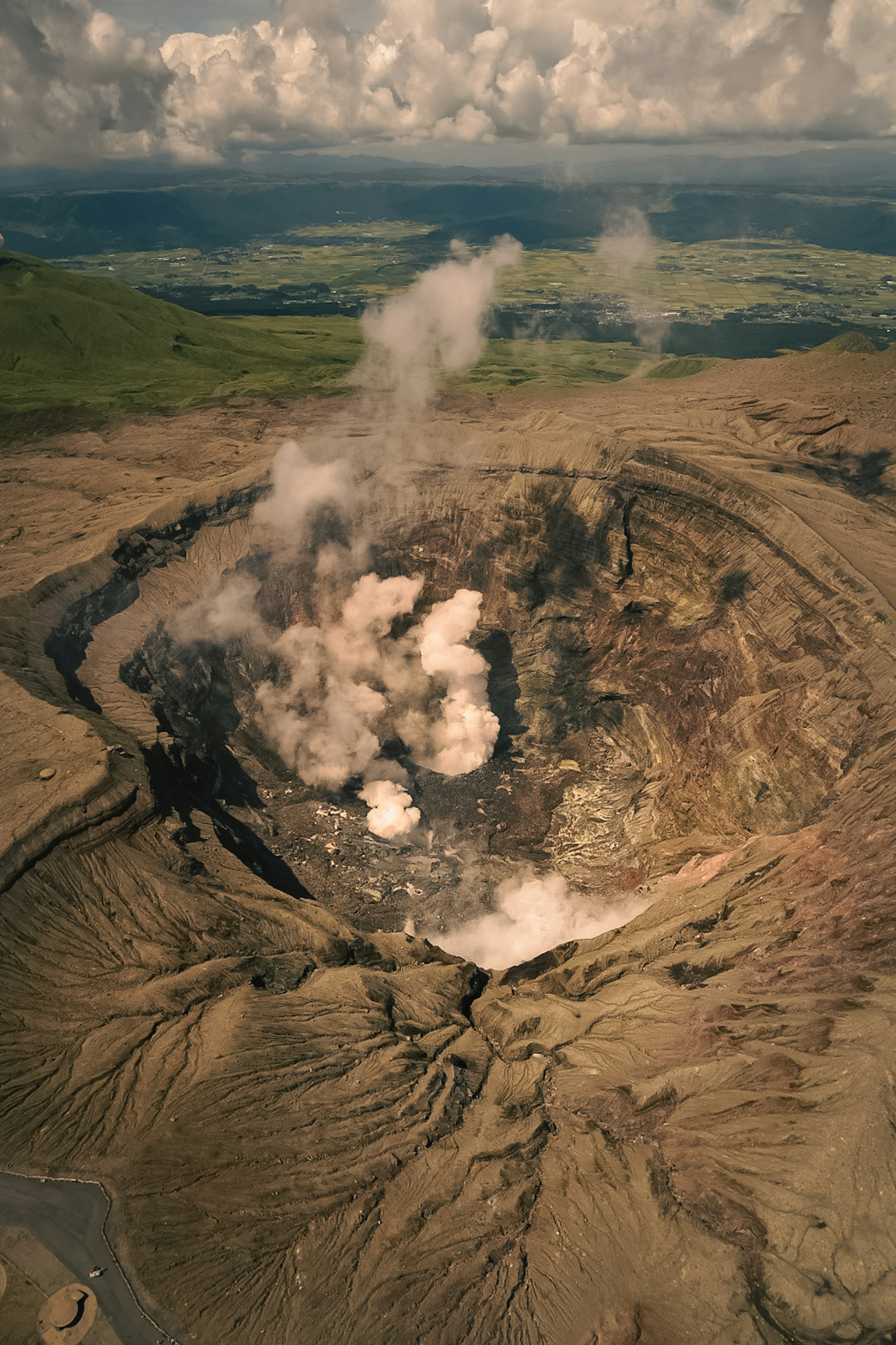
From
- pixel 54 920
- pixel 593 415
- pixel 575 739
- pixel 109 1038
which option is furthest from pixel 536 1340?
pixel 593 415

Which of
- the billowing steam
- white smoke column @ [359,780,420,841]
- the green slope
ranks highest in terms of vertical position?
the green slope

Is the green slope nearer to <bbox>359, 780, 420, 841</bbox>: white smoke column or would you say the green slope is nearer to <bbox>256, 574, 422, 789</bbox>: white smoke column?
<bbox>256, 574, 422, 789</bbox>: white smoke column

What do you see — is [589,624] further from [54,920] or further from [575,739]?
[54,920]

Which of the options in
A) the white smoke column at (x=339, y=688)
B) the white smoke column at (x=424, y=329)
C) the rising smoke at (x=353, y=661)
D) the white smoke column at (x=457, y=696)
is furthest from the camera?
the white smoke column at (x=424, y=329)

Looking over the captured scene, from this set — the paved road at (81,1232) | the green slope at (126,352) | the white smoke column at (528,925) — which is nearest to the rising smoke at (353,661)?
the white smoke column at (528,925)

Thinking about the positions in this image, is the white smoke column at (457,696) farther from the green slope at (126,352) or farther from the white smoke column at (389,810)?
the green slope at (126,352)

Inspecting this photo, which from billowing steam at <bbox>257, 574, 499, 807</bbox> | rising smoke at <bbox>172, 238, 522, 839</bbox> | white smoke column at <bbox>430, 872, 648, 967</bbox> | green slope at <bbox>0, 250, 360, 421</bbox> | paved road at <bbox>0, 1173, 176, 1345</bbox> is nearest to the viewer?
paved road at <bbox>0, 1173, 176, 1345</bbox>

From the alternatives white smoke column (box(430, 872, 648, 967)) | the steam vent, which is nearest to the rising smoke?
the steam vent
